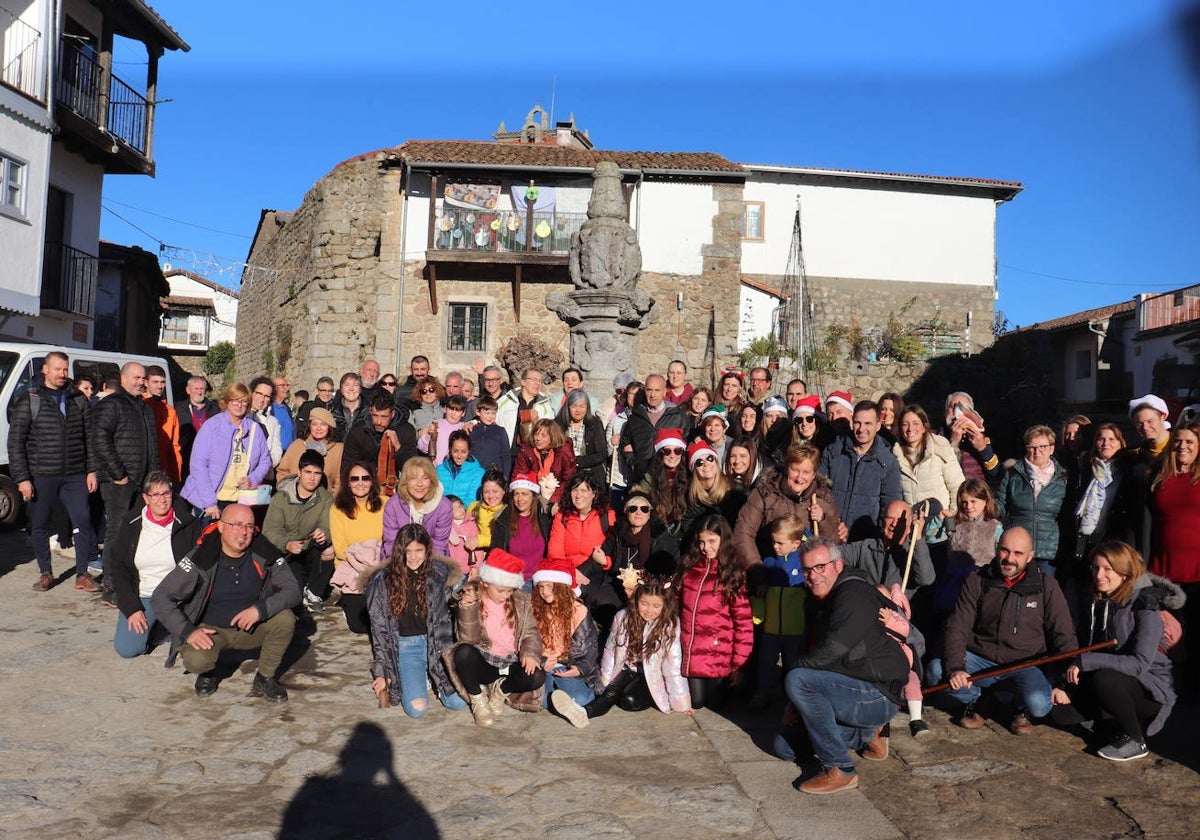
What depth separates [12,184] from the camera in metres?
15.8

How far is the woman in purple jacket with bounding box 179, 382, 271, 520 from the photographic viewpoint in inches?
288

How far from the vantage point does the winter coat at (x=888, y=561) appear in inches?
216

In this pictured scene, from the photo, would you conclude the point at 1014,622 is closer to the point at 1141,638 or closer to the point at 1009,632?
the point at 1009,632

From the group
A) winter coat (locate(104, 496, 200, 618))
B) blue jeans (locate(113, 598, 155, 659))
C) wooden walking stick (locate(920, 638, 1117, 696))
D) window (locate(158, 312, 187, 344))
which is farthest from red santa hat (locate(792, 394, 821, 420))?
window (locate(158, 312, 187, 344))

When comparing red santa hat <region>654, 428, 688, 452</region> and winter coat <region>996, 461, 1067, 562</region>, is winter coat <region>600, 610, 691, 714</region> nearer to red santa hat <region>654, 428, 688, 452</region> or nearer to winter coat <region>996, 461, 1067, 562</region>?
red santa hat <region>654, 428, 688, 452</region>

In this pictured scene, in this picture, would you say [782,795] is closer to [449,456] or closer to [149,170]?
[449,456]

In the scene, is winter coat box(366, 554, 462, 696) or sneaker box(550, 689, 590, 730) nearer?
sneaker box(550, 689, 590, 730)

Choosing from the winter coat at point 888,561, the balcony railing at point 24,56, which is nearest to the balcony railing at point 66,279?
the balcony railing at point 24,56

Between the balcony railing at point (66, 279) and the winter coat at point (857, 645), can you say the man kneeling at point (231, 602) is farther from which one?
the balcony railing at point (66, 279)

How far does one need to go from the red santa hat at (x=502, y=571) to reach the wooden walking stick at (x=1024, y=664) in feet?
7.63

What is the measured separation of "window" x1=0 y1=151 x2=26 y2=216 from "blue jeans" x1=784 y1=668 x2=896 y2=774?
52.6 feet

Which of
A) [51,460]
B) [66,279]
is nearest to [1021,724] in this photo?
[51,460]

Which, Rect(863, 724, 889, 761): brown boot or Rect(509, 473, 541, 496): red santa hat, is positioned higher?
Rect(509, 473, 541, 496): red santa hat

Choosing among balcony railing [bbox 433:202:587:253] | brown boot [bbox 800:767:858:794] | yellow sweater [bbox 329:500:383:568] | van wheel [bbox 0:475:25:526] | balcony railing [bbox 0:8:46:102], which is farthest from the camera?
balcony railing [bbox 433:202:587:253]
